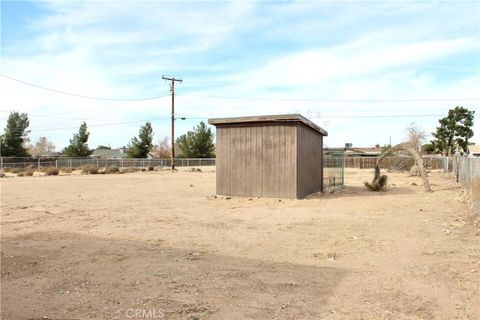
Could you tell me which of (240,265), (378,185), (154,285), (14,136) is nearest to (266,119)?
(378,185)

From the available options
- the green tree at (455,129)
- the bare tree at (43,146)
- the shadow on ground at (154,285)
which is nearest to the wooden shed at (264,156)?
the shadow on ground at (154,285)

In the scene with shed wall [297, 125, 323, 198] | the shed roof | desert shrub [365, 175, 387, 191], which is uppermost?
the shed roof

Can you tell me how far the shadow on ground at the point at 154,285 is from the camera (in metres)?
4.67

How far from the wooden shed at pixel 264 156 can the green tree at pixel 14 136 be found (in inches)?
2204

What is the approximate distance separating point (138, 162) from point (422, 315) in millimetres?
60696

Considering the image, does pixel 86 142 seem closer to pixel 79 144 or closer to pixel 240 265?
pixel 79 144

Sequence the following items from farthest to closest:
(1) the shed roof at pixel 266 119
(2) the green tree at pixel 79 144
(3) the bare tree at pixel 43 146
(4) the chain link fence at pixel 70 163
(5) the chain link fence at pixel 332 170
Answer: (3) the bare tree at pixel 43 146 < (2) the green tree at pixel 79 144 < (4) the chain link fence at pixel 70 163 < (5) the chain link fence at pixel 332 170 < (1) the shed roof at pixel 266 119

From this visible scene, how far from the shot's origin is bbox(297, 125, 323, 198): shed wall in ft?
54.2

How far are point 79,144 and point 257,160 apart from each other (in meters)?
61.5

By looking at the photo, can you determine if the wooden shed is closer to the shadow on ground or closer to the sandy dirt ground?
the sandy dirt ground

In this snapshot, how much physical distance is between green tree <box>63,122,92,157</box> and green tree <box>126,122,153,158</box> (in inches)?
283

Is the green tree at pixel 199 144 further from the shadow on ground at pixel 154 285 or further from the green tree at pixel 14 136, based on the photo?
the shadow on ground at pixel 154 285

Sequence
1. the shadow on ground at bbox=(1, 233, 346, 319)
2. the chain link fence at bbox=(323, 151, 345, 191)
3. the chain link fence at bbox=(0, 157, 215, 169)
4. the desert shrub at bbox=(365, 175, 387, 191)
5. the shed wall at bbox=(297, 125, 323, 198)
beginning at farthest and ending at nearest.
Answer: the chain link fence at bbox=(0, 157, 215, 169), the chain link fence at bbox=(323, 151, 345, 191), the desert shrub at bbox=(365, 175, 387, 191), the shed wall at bbox=(297, 125, 323, 198), the shadow on ground at bbox=(1, 233, 346, 319)

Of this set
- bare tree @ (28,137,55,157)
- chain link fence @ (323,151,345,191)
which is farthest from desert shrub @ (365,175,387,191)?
bare tree @ (28,137,55,157)
